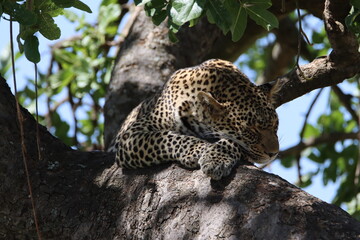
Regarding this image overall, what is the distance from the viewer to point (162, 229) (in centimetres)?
494

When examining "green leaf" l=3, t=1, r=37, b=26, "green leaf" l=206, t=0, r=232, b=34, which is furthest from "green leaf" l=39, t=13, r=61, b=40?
"green leaf" l=206, t=0, r=232, b=34

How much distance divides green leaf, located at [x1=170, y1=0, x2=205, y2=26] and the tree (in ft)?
4.04

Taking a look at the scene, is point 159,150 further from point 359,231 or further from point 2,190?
point 359,231

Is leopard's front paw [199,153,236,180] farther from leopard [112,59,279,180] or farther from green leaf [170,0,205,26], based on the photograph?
green leaf [170,0,205,26]

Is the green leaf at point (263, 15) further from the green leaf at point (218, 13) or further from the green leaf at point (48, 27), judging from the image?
the green leaf at point (48, 27)

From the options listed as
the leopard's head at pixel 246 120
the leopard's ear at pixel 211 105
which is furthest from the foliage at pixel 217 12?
the leopard's head at pixel 246 120

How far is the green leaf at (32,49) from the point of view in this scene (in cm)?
489

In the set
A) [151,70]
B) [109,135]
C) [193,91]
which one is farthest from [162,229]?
[151,70]

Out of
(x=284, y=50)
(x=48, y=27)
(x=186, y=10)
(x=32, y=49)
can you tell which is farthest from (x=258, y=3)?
(x=284, y=50)

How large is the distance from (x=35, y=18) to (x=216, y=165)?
5.37 feet

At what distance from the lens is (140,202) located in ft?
17.3

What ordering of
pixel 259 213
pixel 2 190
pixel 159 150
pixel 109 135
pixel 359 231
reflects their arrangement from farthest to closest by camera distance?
pixel 109 135, pixel 159 150, pixel 2 190, pixel 259 213, pixel 359 231

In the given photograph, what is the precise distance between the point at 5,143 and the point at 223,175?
5.98 ft

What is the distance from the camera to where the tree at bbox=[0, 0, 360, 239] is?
14.6 feet
